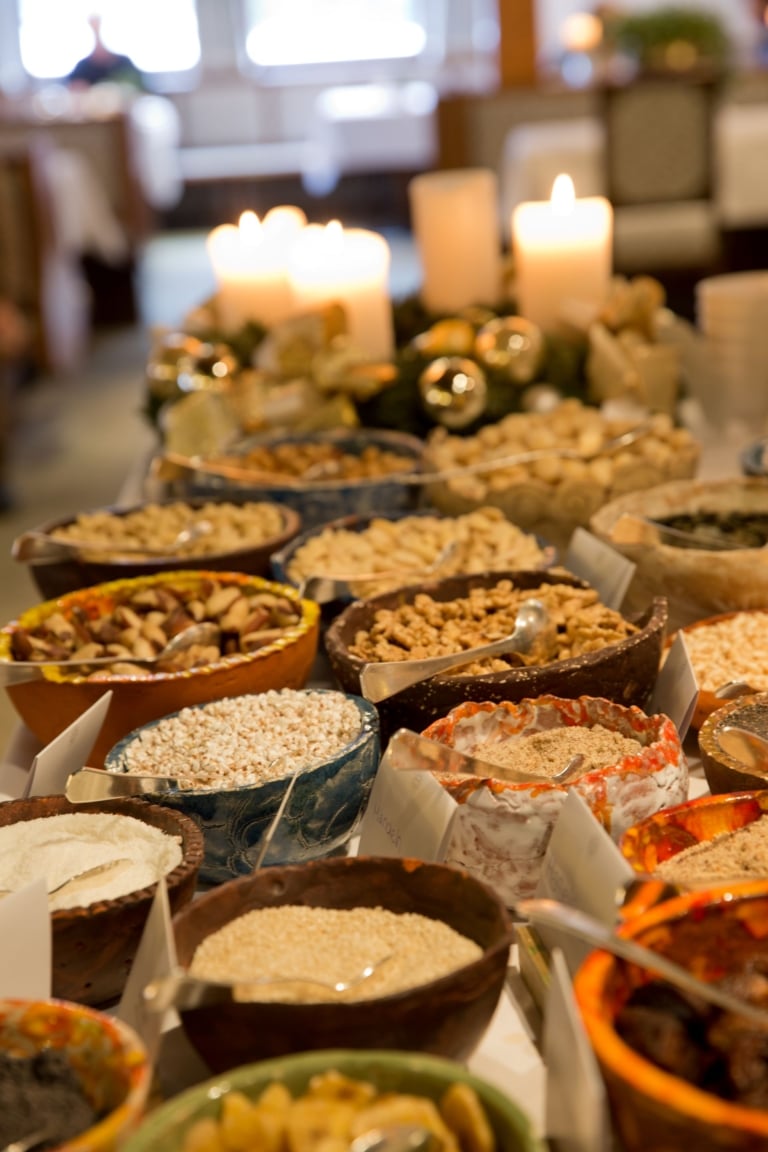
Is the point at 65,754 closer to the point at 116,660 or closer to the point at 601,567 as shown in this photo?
the point at 116,660

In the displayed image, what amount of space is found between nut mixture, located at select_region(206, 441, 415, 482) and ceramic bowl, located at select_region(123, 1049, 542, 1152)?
1.11 meters

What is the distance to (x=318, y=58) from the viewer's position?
1155 centimetres

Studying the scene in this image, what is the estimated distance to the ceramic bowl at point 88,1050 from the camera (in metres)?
0.66

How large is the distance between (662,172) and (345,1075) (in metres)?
4.91

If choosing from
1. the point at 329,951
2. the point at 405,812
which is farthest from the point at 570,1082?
the point at 405,812

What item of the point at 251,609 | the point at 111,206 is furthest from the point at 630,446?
the point at 111,206

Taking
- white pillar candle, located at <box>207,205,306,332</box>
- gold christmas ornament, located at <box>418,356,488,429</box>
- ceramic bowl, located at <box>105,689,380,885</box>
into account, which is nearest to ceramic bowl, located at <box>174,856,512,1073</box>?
ceramic bowl, located at <box>105,689,380,885</box>

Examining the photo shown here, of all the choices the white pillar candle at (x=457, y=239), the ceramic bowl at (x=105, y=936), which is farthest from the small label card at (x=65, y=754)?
the white pillar candle at (x=457, y=239)

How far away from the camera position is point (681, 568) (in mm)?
1320

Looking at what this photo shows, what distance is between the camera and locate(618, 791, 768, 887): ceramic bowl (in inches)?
33.8

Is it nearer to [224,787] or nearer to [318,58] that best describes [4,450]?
[224,787]

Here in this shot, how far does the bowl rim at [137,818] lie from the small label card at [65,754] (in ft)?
0.10

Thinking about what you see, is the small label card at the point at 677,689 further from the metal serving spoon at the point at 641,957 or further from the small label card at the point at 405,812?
the metal serving spoon at the point at 641,957

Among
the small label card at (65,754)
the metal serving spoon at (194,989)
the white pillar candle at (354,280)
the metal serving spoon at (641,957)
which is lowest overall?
the small label card at (65,754)
